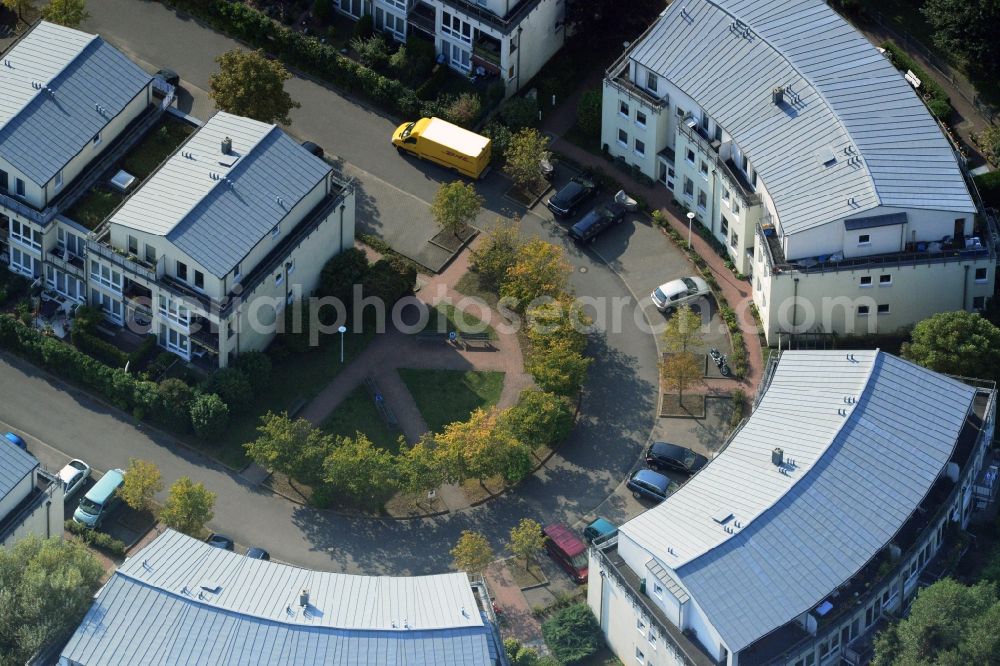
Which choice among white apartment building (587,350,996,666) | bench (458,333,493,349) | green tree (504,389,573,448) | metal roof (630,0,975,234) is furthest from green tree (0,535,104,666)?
metal roof (630,0,975,234)

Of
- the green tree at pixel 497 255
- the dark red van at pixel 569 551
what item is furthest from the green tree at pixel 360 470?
the green tree at pixel 497 255

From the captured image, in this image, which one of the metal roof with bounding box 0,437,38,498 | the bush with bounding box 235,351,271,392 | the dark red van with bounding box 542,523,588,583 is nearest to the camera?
the metal roof with bounding box 0,437,38,498

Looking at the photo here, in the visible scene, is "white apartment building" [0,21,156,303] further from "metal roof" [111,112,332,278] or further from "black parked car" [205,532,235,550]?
"black parked car" [205,532,235,550]

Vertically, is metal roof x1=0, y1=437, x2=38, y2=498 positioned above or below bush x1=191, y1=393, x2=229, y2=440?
below

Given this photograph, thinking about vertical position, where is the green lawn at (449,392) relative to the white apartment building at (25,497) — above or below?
above

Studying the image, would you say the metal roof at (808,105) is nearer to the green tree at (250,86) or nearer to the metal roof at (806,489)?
the metal roof at (806,489)

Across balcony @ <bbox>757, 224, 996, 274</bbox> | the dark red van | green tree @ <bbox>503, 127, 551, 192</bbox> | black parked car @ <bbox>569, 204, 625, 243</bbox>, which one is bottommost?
the dark red van

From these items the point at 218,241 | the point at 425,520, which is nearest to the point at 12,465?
the point at 218,241
